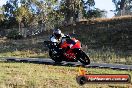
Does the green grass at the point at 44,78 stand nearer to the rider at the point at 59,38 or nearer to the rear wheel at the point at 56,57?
the rider at the point at 59,38

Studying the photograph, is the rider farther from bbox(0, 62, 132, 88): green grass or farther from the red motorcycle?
bbox(0, 62, 132, 88): green grass

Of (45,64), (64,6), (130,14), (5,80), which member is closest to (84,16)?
(64,6)

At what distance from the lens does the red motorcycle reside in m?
19.8

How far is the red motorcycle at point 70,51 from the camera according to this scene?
19.8 meters

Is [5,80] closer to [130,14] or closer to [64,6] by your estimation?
[130,14]

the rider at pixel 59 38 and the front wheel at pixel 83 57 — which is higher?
the rider at pixel 59 38

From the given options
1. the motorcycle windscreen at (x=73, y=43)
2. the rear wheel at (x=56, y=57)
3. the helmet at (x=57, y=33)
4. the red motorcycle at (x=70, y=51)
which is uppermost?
the helmet at (x=57, y=33)

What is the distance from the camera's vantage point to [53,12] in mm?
84562

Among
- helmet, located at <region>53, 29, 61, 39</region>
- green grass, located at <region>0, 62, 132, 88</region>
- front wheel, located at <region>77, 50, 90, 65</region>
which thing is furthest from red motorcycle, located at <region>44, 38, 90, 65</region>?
green grass, located at <region>0, 62, 132, 88</region>

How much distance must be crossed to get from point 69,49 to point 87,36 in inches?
1327

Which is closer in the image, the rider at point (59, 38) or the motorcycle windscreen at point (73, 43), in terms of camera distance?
the motorcycle windscreen at point (73, 43)

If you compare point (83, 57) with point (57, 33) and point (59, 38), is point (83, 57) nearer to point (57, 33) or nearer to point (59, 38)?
point (59, 38)

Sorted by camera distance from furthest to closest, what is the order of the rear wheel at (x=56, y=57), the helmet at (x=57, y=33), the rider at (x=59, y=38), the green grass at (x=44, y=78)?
the rear wheel at (x=56, y=57), the helmet at (x=57, y=33), the rider at (x=59, y=38), the green grass at (x=44, y=78)

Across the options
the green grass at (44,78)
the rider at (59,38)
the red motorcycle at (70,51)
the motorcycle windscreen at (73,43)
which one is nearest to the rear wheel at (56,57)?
the red motorcycle at (70,51)
